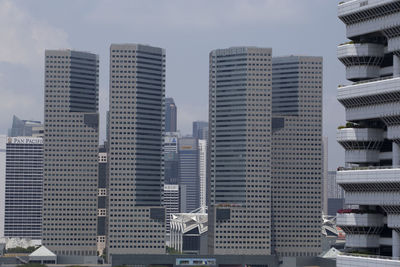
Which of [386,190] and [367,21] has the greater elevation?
[367,21]

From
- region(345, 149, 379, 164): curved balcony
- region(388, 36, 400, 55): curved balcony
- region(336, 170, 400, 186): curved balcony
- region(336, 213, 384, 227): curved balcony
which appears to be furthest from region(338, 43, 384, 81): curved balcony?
region(336, 213, 384, 227): curved balcony

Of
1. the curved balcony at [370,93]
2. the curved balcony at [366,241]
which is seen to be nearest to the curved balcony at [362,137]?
the curved balcony at [370,93]

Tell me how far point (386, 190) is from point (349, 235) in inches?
441

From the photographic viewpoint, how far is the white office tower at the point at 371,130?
417 ft

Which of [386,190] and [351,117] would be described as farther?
[351,117]

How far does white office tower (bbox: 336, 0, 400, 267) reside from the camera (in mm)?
127250

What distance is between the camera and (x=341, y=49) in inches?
5369

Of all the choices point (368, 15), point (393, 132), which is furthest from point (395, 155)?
point (368, 15)

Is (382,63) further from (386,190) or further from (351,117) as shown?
(386,190)

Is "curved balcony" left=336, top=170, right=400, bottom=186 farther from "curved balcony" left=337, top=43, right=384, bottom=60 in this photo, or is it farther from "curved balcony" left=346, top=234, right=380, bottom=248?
"curved balcony" left=337, top=43, right=384, bottom=60

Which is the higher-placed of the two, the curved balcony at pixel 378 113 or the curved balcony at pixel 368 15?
the curved balcony at pixel 368 15

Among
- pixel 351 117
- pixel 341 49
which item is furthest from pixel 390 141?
pixel 341 49

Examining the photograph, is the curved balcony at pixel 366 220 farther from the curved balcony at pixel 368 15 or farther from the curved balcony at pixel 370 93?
the curved balcony at pixel 368 15

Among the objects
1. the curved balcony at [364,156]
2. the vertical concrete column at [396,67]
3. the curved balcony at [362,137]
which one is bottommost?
the curved balcony at [364,156]
